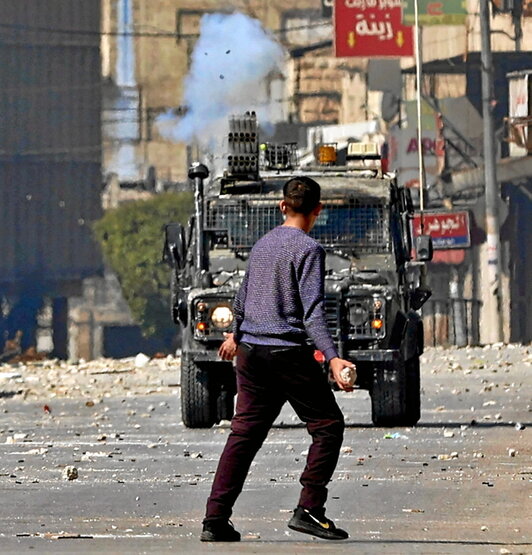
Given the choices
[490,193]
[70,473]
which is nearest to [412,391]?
[70,473]

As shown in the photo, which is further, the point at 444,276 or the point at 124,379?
the point at 444,276

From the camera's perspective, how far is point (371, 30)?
57250mm

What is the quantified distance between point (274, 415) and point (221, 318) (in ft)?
25.9

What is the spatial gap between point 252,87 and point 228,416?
69353 mm

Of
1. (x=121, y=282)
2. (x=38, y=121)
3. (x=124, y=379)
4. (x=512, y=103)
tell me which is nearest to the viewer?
(x=124, y=379)

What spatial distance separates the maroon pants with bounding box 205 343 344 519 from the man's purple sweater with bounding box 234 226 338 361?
0.08 meters

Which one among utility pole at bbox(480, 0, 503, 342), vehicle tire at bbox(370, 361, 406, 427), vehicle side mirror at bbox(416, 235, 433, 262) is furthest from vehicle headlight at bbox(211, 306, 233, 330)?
utility pole at bbox(480, 0, 503, 342)

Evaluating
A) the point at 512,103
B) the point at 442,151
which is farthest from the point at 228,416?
the point at 442,151

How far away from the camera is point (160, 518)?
10695 mm

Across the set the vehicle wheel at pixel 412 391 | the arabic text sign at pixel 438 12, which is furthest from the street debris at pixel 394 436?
the arabic text sign at pixel 438 12

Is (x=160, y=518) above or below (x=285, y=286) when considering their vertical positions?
below

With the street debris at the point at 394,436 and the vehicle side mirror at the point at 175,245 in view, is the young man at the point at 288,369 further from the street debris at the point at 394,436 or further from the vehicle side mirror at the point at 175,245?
the vehicle side mirror at the point at 175,245

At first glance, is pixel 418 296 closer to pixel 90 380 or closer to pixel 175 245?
pixel 175 245

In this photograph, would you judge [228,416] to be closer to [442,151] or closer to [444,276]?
[442,151]
